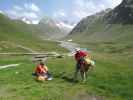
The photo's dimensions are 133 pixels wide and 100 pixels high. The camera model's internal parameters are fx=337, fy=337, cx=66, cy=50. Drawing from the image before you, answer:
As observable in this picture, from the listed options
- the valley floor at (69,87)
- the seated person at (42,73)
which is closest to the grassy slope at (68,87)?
the valley floor at (69,87)

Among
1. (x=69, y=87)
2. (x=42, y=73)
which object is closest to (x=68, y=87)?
(x=69, y=87)

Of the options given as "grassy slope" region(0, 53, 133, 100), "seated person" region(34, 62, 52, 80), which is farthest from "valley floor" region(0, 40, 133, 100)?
"seated person" region(34, 62, 52, 80)

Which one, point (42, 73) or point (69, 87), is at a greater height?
point (42, 73)

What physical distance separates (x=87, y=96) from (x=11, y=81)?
30.1 feet

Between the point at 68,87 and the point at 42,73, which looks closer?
the point at 68,87

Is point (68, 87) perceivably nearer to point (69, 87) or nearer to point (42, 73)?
point (69, 87)

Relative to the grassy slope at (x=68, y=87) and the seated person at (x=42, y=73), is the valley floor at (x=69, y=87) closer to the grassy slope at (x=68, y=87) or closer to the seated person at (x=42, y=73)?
the grassy slope at (x=68, y=87)

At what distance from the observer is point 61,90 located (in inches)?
1045

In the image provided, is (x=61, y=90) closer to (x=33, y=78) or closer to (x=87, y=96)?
Result: (x=87, y=96)

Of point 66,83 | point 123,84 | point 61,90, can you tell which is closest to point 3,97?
point 61,90

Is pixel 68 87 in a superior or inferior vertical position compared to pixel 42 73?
inferior

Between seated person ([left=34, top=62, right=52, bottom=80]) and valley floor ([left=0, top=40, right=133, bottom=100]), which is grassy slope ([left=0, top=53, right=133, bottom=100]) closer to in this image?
valley floor ([left=0, top=40, right=133, bottom=100])

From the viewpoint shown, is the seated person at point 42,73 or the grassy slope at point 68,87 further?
the seated person at point 42,73

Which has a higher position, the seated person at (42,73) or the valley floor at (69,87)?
the seated person at (42,73)
